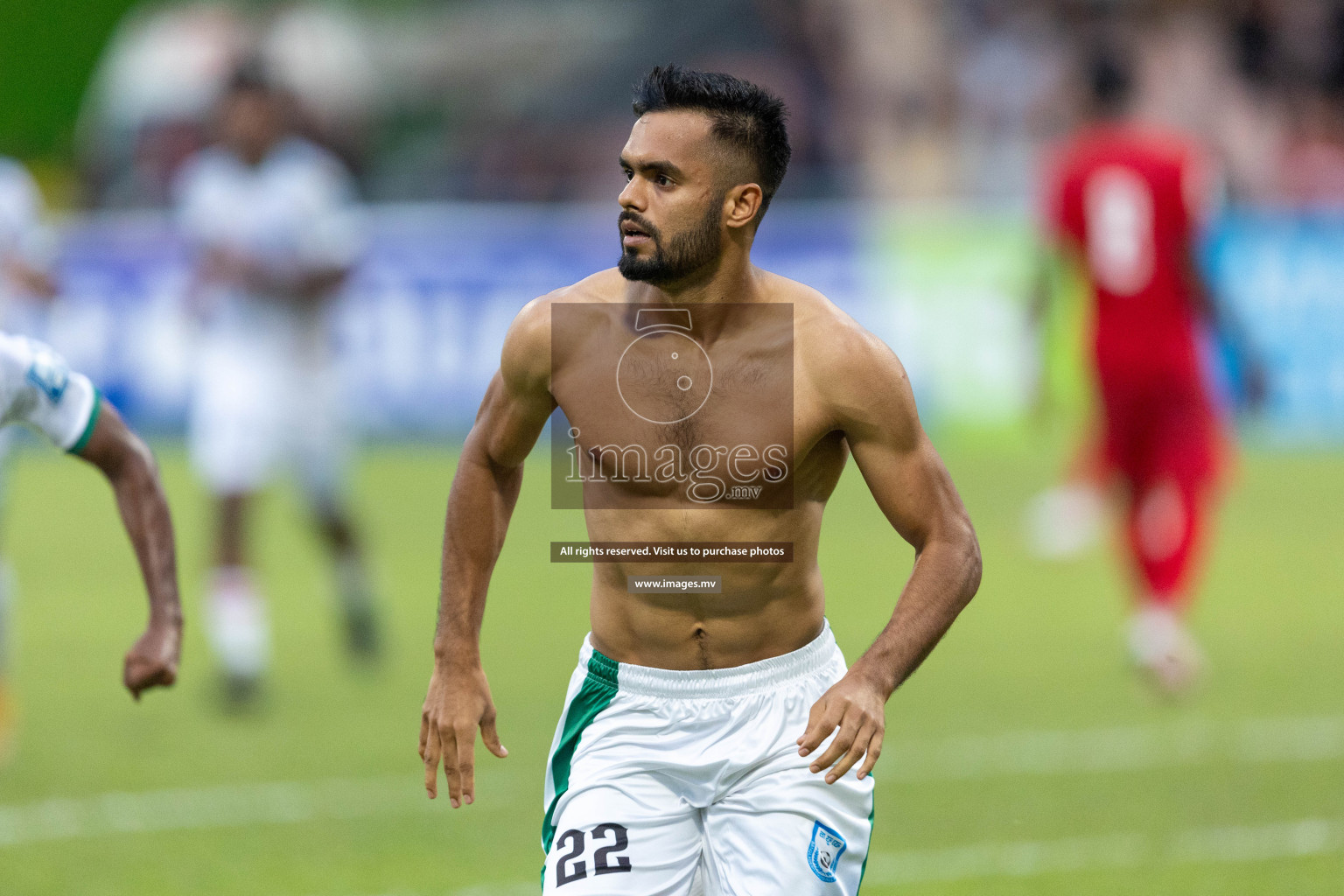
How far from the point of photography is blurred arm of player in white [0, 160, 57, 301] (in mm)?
8531

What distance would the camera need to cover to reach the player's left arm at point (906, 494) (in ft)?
12.6

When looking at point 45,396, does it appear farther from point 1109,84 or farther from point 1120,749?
point 1109,84

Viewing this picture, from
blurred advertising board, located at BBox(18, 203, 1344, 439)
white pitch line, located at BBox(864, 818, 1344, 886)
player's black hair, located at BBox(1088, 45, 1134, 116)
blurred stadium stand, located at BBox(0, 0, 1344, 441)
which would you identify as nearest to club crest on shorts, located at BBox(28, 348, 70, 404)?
white pitch line, located at BBox(864, 818, 1344, 886)

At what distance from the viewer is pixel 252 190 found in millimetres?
10125

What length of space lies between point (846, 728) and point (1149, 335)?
6.45 m

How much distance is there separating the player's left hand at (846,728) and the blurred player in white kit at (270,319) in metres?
6.27

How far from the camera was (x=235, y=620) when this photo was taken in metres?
9.13

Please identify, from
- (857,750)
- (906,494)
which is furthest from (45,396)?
(857,750)

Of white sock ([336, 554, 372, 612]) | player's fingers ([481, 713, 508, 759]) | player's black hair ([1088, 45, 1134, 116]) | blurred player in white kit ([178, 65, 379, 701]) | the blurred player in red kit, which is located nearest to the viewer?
player's fingers ([481, 713, 508, 759])

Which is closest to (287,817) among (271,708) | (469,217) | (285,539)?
(271,708)

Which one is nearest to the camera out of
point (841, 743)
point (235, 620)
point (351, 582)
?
point (841, 743)

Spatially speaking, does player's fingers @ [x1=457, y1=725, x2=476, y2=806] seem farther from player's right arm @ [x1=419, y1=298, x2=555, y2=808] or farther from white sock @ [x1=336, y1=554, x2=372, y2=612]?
white sock @ [x1=336, y1=554, x2=372, y2=612]

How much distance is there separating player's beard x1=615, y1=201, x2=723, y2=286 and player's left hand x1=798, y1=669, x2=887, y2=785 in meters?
0.91

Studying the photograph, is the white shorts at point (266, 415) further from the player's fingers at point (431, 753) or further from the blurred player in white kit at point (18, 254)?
the player's fingers at point (431, 753)
